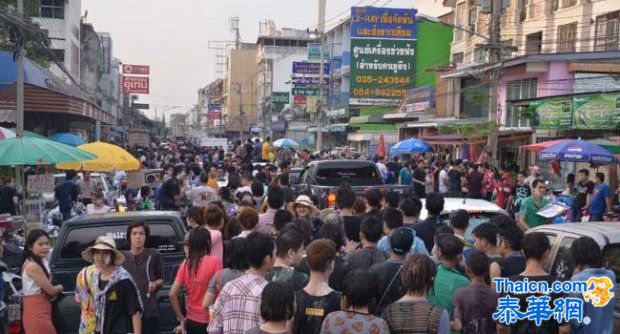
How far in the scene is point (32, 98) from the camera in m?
26.2

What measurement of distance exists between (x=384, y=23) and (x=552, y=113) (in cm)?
1695

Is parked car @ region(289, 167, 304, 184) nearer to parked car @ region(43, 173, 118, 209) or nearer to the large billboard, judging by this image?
parked car @ region(43, 173, 118, 209)

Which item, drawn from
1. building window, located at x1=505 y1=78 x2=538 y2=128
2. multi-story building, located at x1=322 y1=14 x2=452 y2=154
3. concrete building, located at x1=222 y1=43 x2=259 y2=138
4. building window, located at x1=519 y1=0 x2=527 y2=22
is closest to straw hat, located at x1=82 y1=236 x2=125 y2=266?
building window, located at x1=505 y1=78 x2=538 y2=128

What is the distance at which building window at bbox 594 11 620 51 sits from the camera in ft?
91.8

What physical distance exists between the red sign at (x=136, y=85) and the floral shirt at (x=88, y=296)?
77.4 metres

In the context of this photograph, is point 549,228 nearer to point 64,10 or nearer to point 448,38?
point 448,38

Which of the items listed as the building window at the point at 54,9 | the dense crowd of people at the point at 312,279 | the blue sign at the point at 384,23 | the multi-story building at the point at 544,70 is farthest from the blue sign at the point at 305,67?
the dense crowd of people at the point at 312,279

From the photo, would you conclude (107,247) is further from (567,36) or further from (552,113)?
(567,36)

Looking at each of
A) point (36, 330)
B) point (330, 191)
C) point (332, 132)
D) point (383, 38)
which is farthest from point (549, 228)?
point (332, 132)

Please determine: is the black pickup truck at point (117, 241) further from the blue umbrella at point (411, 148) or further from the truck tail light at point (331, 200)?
the blue umbrella at point (411, 148)

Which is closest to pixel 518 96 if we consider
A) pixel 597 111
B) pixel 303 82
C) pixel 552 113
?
pixel 552 113

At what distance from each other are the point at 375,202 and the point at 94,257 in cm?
426

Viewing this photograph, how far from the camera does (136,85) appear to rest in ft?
267

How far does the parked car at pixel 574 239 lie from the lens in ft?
19.4
